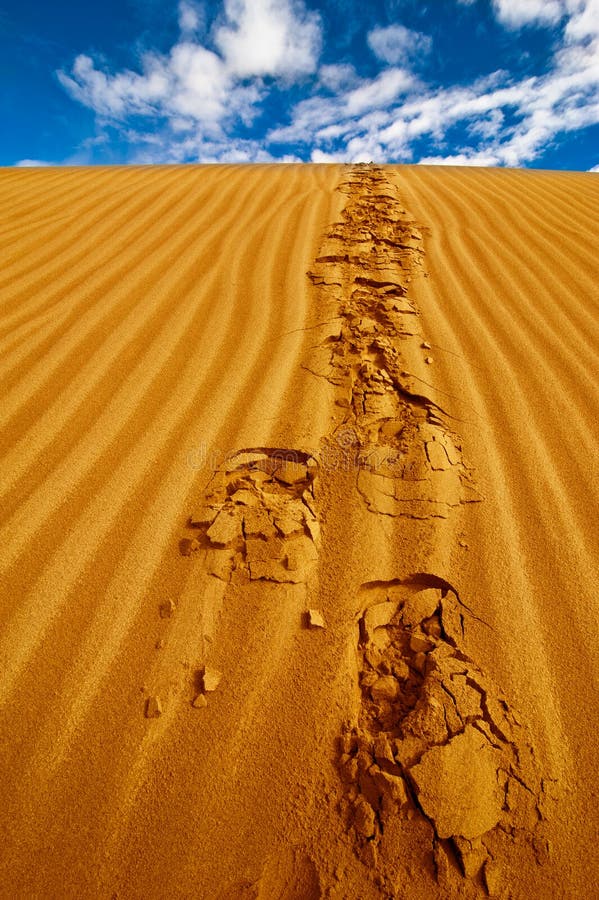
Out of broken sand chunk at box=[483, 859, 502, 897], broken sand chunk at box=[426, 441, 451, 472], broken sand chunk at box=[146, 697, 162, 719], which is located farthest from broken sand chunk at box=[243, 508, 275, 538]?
broken sand chunk at box=[483, 859, 502, 897]

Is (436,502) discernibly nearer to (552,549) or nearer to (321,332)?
(552,549)

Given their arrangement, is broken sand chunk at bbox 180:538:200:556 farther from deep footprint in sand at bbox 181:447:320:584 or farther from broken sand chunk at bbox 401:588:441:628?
broken sand chunk at bbox 401:588:441:628

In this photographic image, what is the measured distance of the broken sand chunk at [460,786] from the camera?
83cm

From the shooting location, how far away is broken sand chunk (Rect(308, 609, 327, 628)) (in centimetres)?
115

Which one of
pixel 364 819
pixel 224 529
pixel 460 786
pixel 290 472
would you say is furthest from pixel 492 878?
pixel 290 472

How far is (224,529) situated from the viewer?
1375mm

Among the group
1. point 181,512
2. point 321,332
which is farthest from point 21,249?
point 181,512

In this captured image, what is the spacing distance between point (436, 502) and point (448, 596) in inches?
13.5

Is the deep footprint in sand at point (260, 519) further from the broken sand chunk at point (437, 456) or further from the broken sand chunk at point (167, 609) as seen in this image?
the broken sand chunk at point (437, 456)

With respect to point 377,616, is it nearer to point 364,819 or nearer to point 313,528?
point 313,528

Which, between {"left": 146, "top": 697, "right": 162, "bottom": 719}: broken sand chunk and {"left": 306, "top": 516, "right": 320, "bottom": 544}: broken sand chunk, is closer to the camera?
{"left": 146, "top": 697, "right": 162, "bottom": 719}: broken sand chunk

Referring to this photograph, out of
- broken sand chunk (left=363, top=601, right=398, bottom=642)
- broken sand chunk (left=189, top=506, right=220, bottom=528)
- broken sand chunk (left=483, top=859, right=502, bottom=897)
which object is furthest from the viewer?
broken sand chunk (left=189, top=506, right=220, bottom=528)

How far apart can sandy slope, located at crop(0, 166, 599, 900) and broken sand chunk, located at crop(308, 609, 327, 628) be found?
3 centimetres

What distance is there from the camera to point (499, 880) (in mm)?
790
